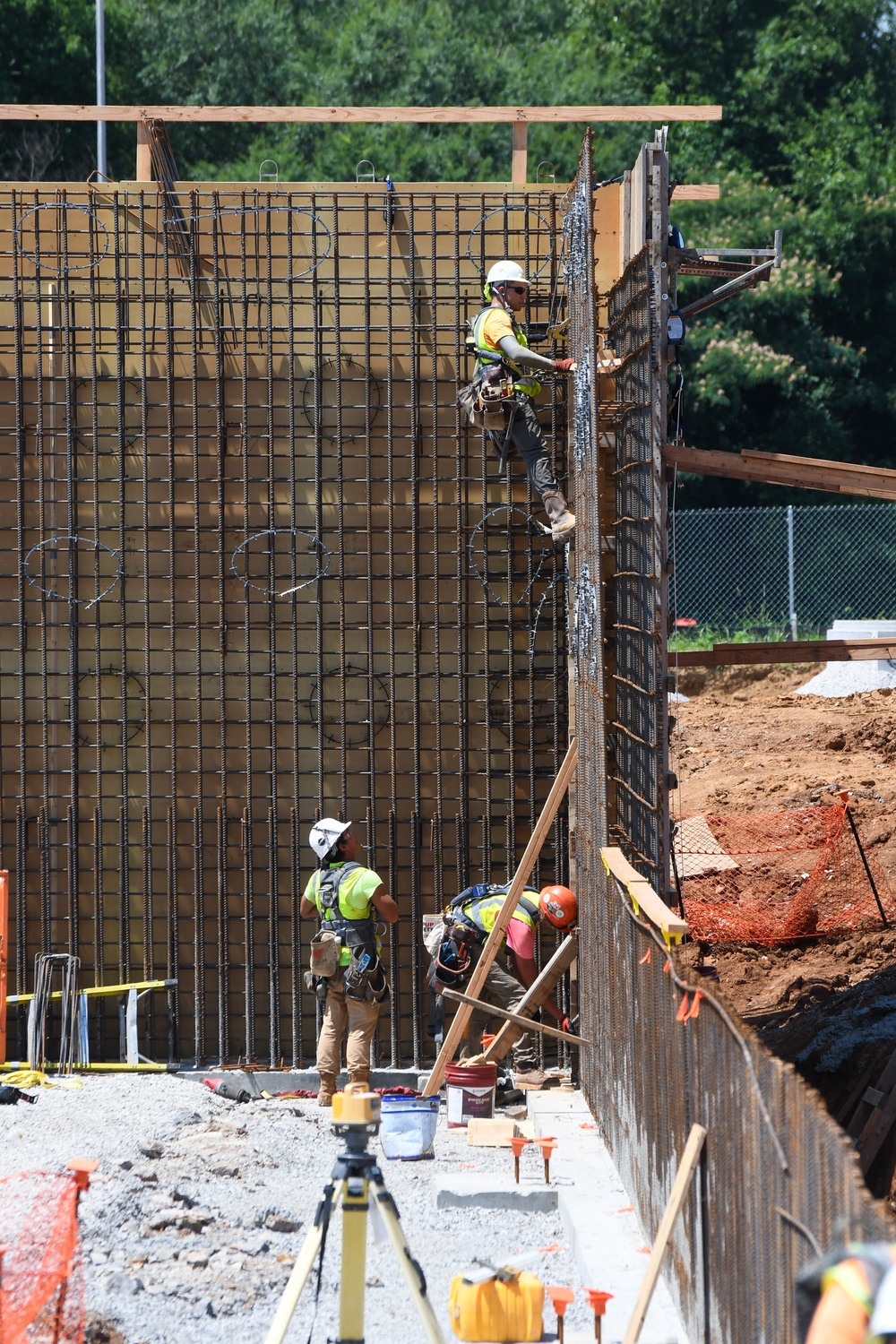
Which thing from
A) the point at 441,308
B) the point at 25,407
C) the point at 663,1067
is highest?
the point at 441,308

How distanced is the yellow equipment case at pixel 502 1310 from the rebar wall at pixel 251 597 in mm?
4251

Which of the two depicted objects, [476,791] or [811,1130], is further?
[476,791]

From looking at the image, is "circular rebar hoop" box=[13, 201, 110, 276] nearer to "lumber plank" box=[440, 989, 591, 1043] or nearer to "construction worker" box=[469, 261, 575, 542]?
"construction worker" box=[469, 261, 575, 542]

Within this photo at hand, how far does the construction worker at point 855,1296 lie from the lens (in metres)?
2.78

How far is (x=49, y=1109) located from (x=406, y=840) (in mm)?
2787

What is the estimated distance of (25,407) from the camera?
33.4 ft

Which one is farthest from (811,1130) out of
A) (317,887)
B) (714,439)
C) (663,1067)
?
(714,439)

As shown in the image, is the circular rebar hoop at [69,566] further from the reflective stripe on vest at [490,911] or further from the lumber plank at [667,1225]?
the lumber plank at [667,1225]

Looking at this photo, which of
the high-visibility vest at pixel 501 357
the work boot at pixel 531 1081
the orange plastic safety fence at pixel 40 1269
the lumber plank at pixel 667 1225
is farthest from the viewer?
the work boot at pixel 531 1081

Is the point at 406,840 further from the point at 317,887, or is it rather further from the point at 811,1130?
the point at 811,1130

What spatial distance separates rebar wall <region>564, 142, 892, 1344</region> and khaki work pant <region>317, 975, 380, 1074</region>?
1.36 m

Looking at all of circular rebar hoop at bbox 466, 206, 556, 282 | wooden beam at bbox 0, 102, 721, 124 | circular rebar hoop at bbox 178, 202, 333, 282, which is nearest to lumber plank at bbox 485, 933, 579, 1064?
circular rebar hoop at bbox 466, 206, 556, 282

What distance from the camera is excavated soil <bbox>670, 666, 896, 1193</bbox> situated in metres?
9.07

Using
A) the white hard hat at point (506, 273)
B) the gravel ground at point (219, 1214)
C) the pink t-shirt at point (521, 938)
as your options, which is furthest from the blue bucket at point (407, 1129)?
the white hard hat at point (506, 273)
